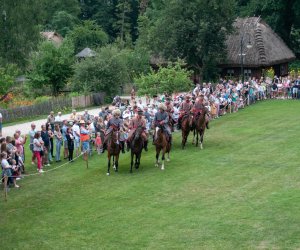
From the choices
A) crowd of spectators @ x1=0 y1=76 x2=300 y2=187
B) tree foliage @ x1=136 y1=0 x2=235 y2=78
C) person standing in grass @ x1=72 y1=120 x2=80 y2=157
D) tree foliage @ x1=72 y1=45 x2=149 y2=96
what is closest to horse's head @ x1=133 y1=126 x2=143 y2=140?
crowd of spectators @ x1=0 y1=76 x2=300 y2=187

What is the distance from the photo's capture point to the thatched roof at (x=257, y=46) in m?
51.1

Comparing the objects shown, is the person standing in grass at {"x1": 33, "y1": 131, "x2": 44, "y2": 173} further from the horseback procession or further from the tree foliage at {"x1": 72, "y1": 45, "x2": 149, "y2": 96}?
the tree foliage at {"x1": 72, "y1": 45, "x2": 149, "y2": 96}

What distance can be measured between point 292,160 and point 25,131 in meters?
16.8

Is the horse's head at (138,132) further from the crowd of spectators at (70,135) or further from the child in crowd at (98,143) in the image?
the child in crowd at (98,143)

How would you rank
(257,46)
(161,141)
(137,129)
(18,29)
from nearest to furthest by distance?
(137,129) → (161,141) → (18,29) → (257,46)

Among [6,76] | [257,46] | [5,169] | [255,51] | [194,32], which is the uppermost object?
[194,32]

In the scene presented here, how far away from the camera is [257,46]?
51.5 m

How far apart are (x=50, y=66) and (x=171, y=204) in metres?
34.4

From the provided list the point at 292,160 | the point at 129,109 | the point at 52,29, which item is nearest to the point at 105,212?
the point at 292,160

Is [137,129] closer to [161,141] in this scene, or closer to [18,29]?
[161,141]

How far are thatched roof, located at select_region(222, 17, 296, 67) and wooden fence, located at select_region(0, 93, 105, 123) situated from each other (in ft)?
43.3

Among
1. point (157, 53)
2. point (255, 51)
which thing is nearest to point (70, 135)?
point (157, 53)

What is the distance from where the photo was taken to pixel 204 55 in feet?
162

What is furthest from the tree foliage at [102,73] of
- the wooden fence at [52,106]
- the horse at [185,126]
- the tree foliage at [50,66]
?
the horse at [185,126]
